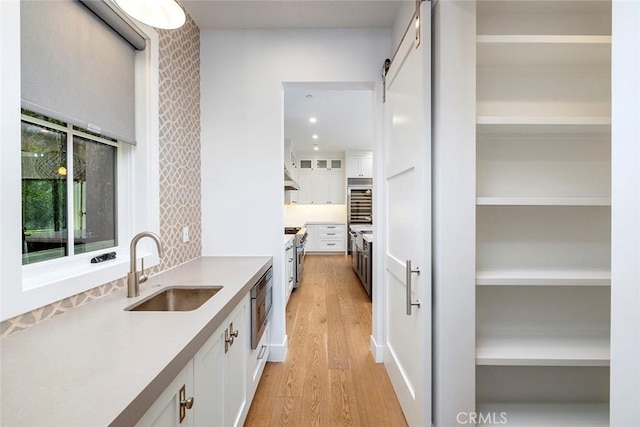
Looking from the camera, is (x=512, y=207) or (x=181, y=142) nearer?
(x=512, y=207)

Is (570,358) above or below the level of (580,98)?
below

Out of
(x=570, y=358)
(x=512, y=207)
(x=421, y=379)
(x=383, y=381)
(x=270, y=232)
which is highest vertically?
(x=512, y=207)

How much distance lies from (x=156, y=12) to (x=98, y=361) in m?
1.35

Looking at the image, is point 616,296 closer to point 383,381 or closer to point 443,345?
point 443,345

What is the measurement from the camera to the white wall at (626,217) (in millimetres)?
523

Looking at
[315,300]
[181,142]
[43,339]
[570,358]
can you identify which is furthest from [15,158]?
[315,300]

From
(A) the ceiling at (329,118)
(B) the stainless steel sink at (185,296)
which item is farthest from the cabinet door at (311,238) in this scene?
(B) the stainless steel sink at (185,296)

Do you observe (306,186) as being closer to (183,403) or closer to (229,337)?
(229,337)

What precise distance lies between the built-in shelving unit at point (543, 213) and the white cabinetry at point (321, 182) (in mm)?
6365

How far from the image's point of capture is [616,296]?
0.56 meters

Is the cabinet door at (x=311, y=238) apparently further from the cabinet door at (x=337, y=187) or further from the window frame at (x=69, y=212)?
the window frame at (x=69, y=212)

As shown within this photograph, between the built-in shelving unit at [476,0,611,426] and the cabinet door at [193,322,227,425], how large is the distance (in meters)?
1.33

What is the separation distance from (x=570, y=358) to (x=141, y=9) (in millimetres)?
2543

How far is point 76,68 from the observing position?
1201 mm
